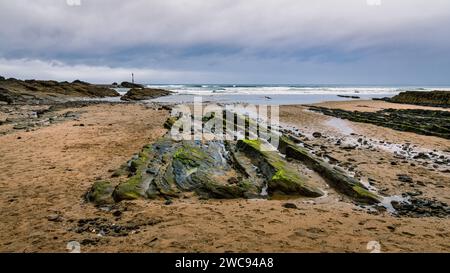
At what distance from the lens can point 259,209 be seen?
6.95 metres

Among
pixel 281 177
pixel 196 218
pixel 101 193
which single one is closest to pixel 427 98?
pixel 281 177

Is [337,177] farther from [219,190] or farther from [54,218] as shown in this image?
[54,218]

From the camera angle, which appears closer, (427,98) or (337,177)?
(337,177)

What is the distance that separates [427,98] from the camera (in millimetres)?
44938

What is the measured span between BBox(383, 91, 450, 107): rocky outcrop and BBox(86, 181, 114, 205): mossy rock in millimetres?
43775

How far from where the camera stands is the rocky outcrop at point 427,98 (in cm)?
4178

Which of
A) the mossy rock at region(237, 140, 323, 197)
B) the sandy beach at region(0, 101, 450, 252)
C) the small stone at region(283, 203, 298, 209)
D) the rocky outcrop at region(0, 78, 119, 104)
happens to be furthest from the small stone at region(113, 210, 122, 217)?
the rocky outcrop at region(0, 78, 119, 104)

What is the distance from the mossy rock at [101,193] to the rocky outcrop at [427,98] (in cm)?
4378

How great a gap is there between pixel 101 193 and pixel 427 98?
4941 centimetres

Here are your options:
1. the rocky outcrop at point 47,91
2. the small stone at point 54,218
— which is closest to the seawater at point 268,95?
the rocky outcrop at point 47,91

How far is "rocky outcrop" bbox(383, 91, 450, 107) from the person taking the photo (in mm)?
41781

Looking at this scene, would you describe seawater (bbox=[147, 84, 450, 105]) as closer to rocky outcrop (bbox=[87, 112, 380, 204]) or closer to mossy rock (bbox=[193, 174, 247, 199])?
rocky outcrop (bbox=[87, 112, 380, 204])
